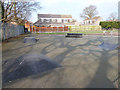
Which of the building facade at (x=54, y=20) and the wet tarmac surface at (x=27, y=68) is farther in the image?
the building facade at (x=54, y=20)

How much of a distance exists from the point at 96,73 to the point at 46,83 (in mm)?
1905

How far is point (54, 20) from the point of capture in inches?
2024

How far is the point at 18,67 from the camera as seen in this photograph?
409cm

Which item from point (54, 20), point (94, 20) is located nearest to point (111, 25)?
point (94, 20)

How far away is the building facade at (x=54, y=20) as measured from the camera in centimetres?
4771

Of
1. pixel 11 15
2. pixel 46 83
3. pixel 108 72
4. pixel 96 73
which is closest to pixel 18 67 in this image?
pixel 46 83

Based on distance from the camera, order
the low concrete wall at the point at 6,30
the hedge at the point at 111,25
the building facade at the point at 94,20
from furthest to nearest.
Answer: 1. the building facade at the point at 94,20
2. the hedge at the point at 111,25
3. the low concrete wall at the point at 6,30

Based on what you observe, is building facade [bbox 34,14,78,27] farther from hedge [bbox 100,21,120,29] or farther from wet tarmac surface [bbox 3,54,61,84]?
wet tarmac surface [bbox 3,54,61,84]

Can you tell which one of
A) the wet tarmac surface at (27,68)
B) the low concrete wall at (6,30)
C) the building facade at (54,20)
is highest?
the building facade at (54,20)

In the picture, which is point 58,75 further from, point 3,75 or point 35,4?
point 35,4

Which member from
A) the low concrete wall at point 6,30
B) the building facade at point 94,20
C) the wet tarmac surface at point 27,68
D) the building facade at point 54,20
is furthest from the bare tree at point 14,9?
the building facade at point 94,20

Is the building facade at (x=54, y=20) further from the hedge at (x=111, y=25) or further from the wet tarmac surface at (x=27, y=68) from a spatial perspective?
the wet tarmac surface at (x=27, y=68)

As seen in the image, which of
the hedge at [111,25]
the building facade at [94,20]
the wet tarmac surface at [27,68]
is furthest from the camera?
the building facade at [94,20]

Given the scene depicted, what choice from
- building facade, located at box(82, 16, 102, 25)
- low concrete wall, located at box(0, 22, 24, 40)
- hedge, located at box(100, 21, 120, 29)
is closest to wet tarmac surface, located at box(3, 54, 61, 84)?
low concrete wall, located at box(0, 22, 24, 40)
